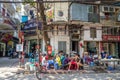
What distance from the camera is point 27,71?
17.4 meters

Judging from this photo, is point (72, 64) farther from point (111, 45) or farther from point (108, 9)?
point (108, 9)

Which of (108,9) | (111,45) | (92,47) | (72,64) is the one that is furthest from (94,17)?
(72,64)

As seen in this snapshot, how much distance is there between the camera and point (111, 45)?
101 ft

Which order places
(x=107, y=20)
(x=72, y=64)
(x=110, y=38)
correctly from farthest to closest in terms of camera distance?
(x=107, y=20)
(x=110, y=38)
(x=72, y=64)

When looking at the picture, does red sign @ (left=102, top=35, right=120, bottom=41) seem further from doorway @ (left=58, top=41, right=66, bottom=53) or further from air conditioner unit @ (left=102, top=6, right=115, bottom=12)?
doorway @ (left=58, top=41, right=66, bottom=53)

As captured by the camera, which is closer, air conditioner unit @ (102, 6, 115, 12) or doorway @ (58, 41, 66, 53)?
doorway @ (58, 41, 66, 53)

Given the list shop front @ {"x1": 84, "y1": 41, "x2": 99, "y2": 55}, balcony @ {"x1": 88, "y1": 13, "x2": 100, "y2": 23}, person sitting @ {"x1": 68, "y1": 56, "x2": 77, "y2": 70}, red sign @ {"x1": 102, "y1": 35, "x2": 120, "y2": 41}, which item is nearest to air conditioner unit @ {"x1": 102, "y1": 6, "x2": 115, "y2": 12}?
balcony @ {"x1": 88, "y1": 13, "x2": 100, "y2": 23}

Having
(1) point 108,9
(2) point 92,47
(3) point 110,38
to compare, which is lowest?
(2) point 92,47

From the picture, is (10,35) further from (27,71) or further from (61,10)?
(27,71)

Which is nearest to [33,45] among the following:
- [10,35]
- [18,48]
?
[10,35]

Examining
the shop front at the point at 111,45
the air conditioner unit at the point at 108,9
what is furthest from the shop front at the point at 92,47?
the air conditioner unit at the point at 108,9

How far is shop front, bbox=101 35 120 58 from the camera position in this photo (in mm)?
29359

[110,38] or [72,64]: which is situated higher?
[110,38]

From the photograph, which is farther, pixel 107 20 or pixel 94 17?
pixel 107 20
